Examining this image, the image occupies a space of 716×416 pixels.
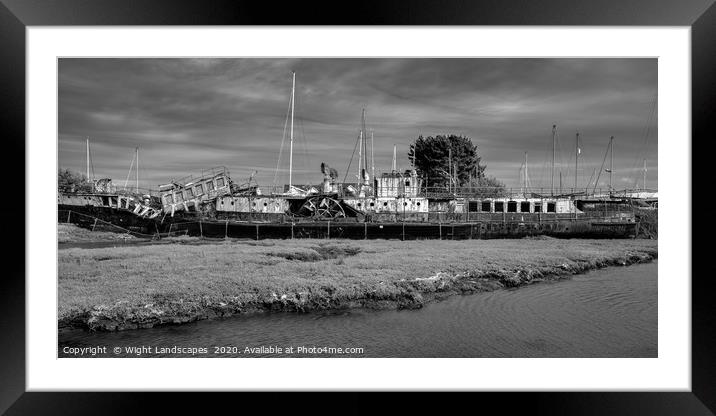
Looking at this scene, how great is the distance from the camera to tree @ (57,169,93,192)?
8.67 m

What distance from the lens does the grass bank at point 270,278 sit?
7.83m

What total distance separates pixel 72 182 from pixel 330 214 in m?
13.9

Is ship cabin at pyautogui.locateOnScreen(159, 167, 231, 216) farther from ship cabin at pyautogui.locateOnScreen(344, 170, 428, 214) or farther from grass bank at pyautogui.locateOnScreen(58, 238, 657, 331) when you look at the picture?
grass bank at pyautogui.locateOnScreen(58, 238, 657, 331)

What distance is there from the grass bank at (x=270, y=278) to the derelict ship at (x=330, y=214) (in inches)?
226

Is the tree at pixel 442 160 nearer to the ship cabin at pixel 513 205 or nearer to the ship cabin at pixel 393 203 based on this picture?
the ship cabin at pixel 513 205

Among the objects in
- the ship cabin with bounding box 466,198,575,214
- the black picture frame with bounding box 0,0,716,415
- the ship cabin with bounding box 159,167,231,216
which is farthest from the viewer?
the ship cabin with bounding box 466,198,575,214

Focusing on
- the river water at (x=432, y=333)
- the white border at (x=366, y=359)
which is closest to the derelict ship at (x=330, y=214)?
the river water at (x=432, y=333)

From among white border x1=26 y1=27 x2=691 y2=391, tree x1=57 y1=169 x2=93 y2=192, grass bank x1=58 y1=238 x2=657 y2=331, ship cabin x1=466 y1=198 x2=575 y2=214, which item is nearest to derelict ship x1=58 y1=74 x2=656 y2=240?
ship cabin x1=466 y1=198 x2=575 y2=214

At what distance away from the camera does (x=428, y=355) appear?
6.96 metres

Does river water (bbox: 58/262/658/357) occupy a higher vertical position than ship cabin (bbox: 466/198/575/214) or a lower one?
lower

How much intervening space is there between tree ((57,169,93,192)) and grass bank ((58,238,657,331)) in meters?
1.63

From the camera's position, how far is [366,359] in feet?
21.1
